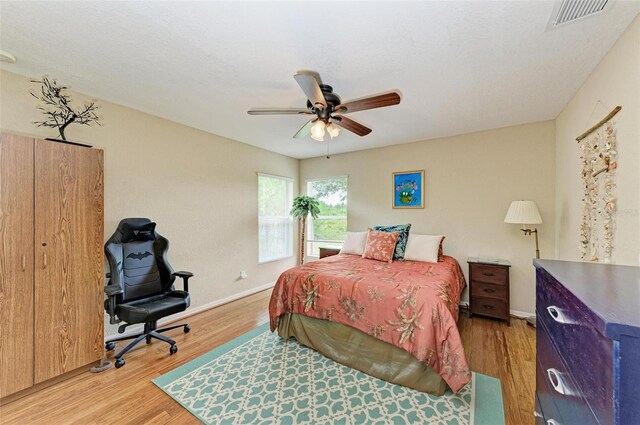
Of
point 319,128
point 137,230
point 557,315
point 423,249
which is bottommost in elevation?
point 423,249

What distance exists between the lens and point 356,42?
174cm

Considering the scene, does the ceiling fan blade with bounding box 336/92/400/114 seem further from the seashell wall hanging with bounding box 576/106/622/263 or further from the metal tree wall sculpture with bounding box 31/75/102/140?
the metal tree wall sculpture with bounding box 31/75/102/140

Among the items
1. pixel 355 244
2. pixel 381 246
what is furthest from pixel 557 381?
pixel 355 244

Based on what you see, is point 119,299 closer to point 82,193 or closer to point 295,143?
point 82,193

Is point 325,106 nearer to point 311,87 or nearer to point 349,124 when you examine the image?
point 311,87

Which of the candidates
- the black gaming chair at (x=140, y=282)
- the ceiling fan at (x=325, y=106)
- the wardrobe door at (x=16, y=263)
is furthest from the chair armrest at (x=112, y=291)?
the ceiling fan at (x=325, y=106)

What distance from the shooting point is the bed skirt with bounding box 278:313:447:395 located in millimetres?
1943

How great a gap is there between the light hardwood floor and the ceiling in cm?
251

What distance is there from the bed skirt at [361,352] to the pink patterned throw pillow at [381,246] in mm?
1252

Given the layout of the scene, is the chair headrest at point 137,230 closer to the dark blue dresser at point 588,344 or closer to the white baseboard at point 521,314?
the dark blue dresser at point 588,344

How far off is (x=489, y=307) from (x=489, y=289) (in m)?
0.22

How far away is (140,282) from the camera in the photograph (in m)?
2.73

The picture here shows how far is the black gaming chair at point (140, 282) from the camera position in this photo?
231 cm

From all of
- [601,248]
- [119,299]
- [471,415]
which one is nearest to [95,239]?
[119,299]
